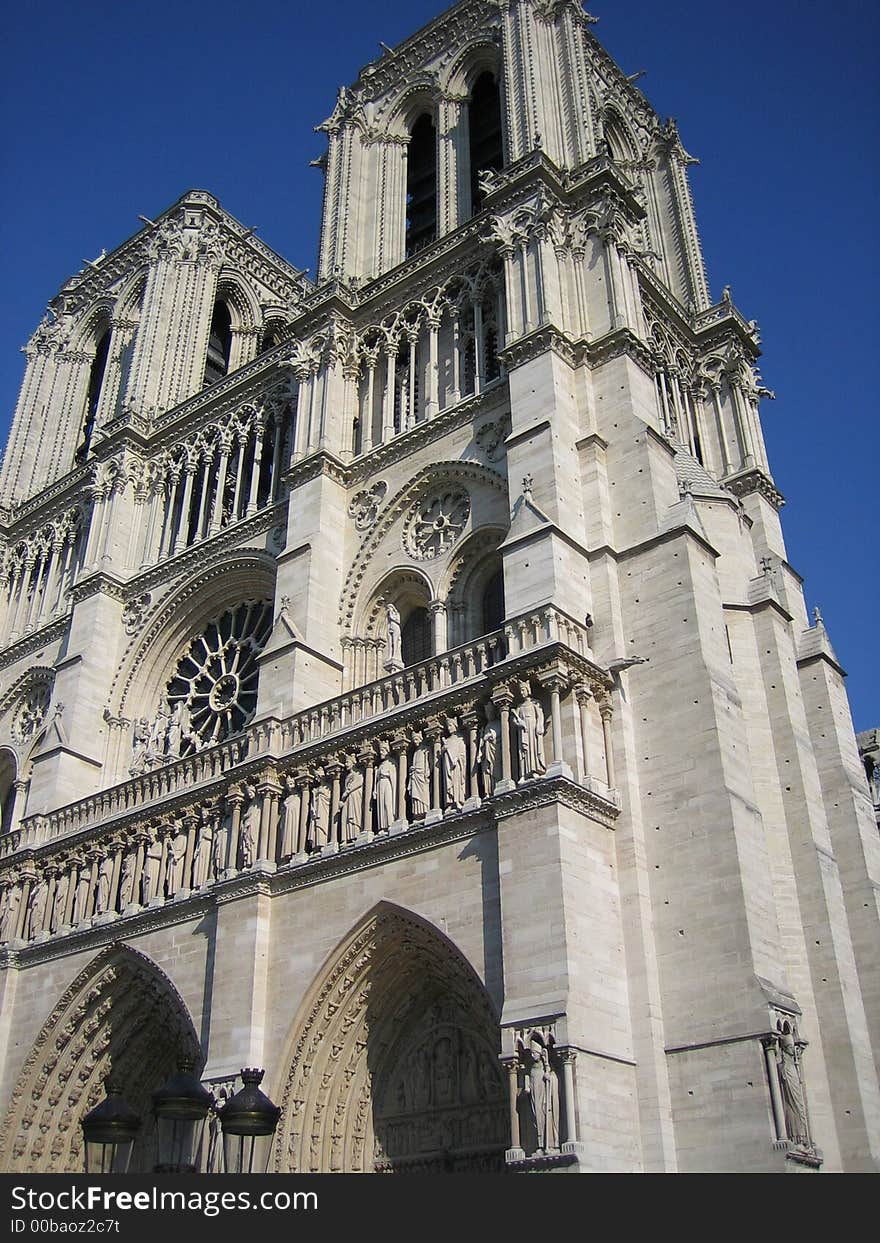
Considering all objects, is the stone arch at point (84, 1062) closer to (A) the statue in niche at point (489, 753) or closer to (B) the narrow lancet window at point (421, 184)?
(A) the statue in niche at point (489, 753)

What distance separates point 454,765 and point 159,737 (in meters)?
8.70

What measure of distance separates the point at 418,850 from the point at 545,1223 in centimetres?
722

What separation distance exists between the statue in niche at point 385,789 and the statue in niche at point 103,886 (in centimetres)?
575

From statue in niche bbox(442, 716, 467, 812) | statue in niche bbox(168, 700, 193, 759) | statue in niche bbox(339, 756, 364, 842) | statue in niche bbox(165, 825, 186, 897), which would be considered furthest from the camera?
statue in niche bbox(168, 700, 193, 759)

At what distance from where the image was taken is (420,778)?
1533 cm

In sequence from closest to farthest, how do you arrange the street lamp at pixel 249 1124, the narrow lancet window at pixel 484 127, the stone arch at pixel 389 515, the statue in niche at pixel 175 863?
the street lamp at pixel 249 1124 → the statue in niche at pixel 175 863 → the stone arch at pixel 389 515 → the narrow lancet window at pixel 484 127

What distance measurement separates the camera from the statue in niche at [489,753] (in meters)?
14.6

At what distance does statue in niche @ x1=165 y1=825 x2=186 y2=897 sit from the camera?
58.3 ft

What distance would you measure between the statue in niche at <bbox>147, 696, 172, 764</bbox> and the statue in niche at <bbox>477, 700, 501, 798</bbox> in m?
8.15

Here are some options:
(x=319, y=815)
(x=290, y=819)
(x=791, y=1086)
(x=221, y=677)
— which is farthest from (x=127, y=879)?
(x=791, y=1086)

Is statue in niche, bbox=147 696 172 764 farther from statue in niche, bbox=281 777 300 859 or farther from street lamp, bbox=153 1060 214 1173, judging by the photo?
street lamp, bbox=153 1060 214 1173

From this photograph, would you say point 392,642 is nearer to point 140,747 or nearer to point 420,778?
point 420,778

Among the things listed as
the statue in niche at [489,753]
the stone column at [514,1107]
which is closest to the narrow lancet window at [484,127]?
the statue in niche at [489,753]

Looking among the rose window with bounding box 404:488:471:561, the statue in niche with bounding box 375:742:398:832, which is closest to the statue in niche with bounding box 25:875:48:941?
the statue in niche with bounding box 375:742:398:832
